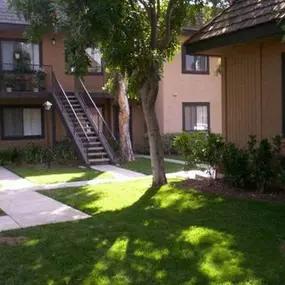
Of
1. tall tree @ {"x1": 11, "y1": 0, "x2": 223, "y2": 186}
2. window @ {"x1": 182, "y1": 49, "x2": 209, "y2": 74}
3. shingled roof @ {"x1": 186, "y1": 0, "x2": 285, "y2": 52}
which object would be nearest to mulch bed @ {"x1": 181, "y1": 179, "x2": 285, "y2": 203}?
tall tree @ {"x1": 11, "y1": 0, "x2": 223, "y2": 186}

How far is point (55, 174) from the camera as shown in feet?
49.8

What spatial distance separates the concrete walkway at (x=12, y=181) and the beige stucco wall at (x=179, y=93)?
29.1 feet

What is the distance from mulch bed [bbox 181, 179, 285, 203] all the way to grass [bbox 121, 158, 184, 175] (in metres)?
4.08

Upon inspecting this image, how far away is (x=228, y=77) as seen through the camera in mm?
10969

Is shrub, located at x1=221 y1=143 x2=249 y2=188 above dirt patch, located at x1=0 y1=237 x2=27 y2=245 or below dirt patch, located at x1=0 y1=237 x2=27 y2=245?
above

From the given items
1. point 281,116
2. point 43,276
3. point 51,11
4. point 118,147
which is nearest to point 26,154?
point 118,147

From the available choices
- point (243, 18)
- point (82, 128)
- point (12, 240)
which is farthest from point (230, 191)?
point (82, 128)

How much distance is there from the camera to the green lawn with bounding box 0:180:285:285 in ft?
17.3

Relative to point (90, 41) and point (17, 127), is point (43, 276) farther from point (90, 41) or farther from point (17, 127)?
point (17, 127)

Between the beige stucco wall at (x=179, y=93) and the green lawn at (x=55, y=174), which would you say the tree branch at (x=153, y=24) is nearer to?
the green lawn at (x=55, y=174)

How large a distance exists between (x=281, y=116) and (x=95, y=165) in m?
9.43

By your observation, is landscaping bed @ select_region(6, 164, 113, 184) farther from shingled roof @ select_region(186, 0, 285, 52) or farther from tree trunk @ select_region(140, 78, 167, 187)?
shingled roof @ select_region(186, 0, 285, 52)

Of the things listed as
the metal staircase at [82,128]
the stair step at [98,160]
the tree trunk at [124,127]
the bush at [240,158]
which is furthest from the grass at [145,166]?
the bush at [240,158]

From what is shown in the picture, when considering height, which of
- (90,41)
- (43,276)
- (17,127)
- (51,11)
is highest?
(51,11)
